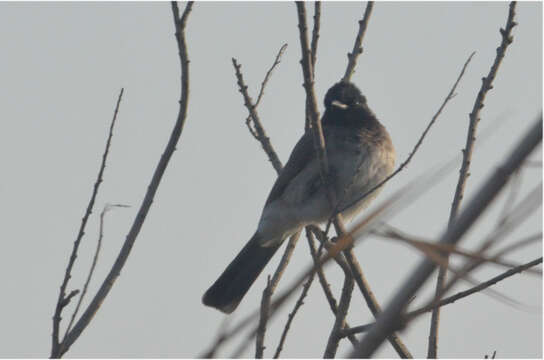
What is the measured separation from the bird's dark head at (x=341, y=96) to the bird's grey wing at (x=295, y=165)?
0.42 meters

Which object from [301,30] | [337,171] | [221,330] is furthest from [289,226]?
[221,330]

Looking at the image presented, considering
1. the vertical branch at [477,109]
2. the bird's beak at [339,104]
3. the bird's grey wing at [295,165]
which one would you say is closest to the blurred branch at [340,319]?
the vertical branch at [477,109]

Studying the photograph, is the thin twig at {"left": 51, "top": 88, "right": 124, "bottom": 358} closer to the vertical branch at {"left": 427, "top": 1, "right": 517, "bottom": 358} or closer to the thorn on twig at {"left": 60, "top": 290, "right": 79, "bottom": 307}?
the thorn on twig at {"left": 60, "top": 290, "right": 79, "bottom": 307}

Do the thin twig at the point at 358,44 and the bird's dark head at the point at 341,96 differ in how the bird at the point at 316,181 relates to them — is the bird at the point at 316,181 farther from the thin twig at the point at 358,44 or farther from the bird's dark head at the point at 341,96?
the thin twig at the point at 358,44

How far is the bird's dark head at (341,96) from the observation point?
6.99 metres

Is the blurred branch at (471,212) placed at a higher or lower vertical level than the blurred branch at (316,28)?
lower

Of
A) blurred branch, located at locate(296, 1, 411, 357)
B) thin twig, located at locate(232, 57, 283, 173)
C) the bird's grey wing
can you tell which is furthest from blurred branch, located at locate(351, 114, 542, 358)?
the bird's grey wing

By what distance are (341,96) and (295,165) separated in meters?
0.77

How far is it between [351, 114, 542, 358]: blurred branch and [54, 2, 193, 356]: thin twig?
2.32 m

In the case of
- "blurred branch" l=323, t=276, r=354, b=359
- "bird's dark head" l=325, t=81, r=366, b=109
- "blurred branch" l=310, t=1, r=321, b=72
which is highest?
"bird's dark head" l=325, t=81, r=366, b=109

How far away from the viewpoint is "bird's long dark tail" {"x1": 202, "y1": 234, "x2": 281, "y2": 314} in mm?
6879

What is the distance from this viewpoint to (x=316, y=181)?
21.8ft

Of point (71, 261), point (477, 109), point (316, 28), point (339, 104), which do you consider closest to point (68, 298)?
point (71, 261)

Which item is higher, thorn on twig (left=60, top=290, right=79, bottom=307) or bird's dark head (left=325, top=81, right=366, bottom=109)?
bird's dark head (left=325, top=81, right=366, bottom=109)
